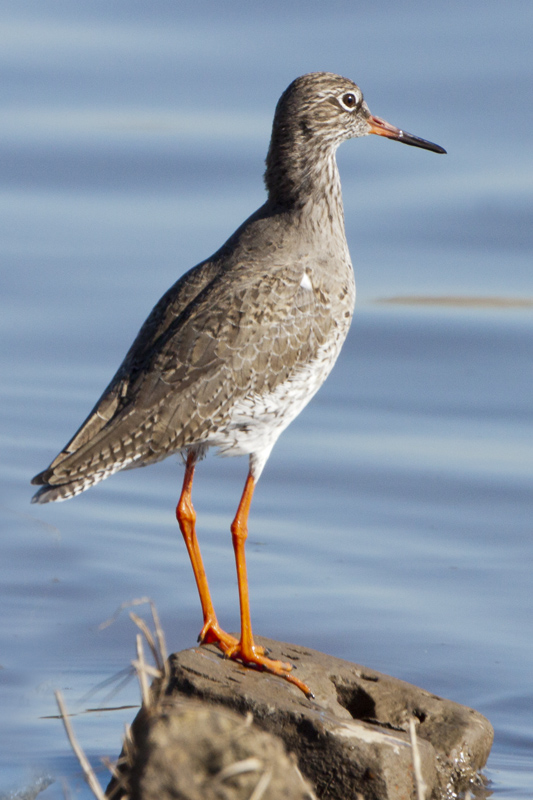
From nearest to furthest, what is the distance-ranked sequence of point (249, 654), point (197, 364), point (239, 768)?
point (239, 768)
point (249, 654)
point (197, 364)

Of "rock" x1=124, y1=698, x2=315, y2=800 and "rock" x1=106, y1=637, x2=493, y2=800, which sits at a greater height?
"rock" x1=124, y1=698, x2=315, y2=800

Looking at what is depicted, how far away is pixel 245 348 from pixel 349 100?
5.95ft

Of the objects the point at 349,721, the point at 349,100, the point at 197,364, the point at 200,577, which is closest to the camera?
the point at 349,721

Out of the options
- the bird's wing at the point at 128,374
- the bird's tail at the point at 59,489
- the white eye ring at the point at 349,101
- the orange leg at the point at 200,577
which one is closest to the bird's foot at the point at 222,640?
the orange leg at the point at 200,577

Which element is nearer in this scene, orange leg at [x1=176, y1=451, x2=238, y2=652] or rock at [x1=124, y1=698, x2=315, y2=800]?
rock at [x1=124, y1=698, x2=315, y2=800]

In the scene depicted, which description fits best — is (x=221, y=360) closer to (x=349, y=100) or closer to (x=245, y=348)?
(x=245, y=348)

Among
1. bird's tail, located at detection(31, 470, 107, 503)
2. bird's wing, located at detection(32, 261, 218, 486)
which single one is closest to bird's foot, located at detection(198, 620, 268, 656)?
bird's tail, located at detection(31, 470, 107, 503)

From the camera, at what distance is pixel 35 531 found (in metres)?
9.32

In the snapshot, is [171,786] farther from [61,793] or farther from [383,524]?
[383,524]

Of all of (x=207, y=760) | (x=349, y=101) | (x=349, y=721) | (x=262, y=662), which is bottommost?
(x=349, y=721)

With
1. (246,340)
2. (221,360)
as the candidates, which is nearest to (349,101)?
(246,340)

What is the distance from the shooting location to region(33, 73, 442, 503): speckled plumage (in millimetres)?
6703

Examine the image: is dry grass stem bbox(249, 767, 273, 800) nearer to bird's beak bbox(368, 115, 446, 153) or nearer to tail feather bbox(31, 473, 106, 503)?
tail feather bbox(31, 473, 106, 503)

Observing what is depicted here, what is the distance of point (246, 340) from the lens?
6.89 metres
